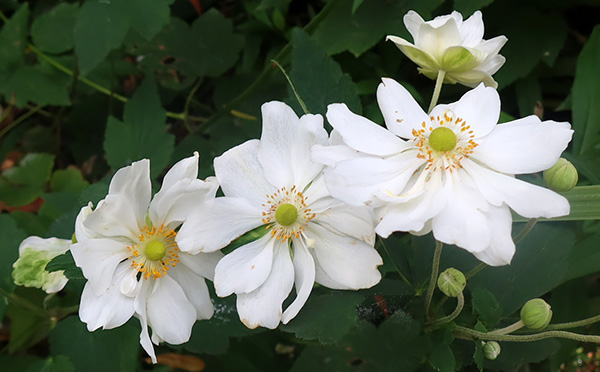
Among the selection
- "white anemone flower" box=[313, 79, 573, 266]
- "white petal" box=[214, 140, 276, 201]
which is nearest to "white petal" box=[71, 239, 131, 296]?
"white petal" box=[214, 140, 276, 201]

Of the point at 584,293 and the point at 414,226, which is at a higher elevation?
the point at 414,226

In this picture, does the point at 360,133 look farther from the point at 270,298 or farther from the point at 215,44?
the point at 215,44

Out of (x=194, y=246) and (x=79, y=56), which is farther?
(x=79, y=56)

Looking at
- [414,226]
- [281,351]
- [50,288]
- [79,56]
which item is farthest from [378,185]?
[79,56]

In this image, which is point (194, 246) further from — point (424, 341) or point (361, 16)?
point (361, 16)

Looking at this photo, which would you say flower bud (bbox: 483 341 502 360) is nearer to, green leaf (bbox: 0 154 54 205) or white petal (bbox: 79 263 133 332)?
white petal (bbox: 79 263 133 332)

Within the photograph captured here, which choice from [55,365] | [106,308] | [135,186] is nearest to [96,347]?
[55,365]

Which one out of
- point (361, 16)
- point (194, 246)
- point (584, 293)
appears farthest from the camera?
point (361, 16)
